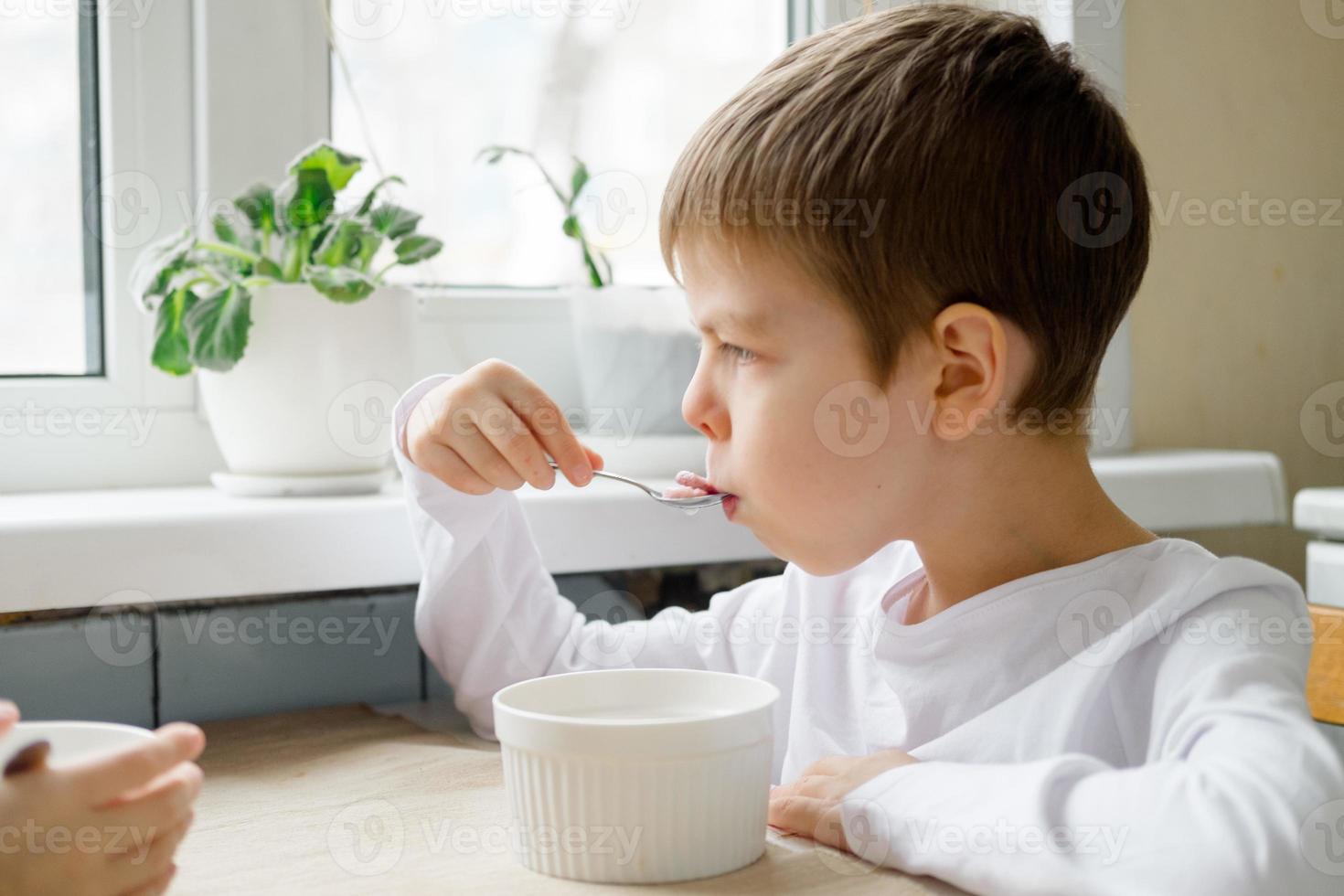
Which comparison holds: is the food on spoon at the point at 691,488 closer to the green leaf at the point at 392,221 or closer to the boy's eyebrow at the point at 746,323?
the boy's eyebrow at the point at 746,323

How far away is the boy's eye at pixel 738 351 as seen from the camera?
2.54 feet

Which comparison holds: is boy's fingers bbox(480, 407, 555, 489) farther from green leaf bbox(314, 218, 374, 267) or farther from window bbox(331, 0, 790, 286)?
window bbox(331, 0, 790, 286)

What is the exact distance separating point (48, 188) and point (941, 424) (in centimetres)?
79

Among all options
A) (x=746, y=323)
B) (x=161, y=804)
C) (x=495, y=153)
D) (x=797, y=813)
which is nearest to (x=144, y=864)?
(x=161, y=804)

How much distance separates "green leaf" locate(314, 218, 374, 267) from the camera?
103 cm

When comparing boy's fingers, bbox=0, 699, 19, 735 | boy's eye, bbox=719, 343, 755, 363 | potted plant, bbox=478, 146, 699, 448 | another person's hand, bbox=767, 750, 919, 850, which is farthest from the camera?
potted plant, bbox=478, 146, 699, 448

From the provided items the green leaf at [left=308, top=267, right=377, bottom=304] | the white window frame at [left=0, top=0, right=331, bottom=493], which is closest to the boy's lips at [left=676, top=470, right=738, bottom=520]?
the green leaf at [left=308, top=267, right=377, bottom=304]

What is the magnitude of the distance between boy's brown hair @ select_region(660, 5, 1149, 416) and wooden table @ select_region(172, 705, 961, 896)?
0.97 ft

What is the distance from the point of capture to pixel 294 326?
0.99m

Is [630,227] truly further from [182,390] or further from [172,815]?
[172,815]

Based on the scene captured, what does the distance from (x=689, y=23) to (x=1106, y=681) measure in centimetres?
89

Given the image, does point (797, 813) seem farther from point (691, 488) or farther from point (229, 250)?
point (229, 250)

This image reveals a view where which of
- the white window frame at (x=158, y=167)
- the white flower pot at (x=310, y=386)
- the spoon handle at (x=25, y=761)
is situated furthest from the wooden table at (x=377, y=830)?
the white window frame at (x=158, y=167)

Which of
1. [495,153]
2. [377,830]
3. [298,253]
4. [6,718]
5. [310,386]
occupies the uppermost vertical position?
[495,153]
